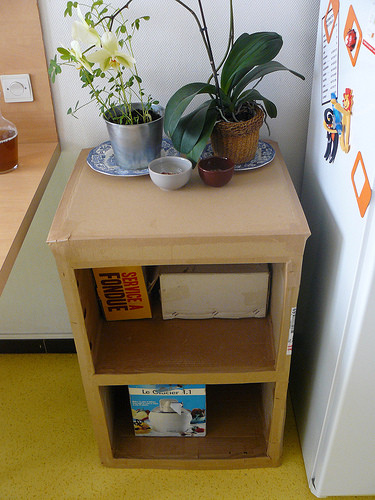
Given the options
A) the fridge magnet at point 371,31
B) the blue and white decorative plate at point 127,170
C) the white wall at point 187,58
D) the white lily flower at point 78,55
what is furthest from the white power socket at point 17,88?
the fridge magnet at point 371,31

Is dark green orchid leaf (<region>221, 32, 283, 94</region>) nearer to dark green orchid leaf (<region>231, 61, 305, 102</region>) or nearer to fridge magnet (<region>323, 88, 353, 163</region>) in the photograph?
dark green orchid leaf (<region>231, 61, 305, 102</region>)

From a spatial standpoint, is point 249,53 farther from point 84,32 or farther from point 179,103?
point 84,32

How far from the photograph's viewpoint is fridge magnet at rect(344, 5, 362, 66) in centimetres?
88

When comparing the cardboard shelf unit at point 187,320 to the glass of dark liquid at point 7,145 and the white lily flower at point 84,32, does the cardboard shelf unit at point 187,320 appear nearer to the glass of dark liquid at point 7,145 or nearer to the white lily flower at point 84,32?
the glass of dark liquid at point 7,145

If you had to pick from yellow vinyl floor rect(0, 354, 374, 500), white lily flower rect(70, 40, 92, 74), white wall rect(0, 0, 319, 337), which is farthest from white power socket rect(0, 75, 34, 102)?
yellow vinyl floor rect(0, 354, 374, 500)

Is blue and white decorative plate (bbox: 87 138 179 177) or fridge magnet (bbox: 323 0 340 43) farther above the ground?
A: fridge magnet (bbox: 323 0 340 43)

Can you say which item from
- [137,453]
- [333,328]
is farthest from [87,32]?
[137,453]

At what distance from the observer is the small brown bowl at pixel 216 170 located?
107cm

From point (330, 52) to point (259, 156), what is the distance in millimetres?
281

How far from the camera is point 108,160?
1.20 meters

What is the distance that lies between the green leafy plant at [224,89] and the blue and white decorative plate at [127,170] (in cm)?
11

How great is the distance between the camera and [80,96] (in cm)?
127

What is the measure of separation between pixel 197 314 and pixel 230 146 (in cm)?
44

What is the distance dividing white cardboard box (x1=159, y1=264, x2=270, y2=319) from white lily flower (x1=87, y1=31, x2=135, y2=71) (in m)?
0.49
